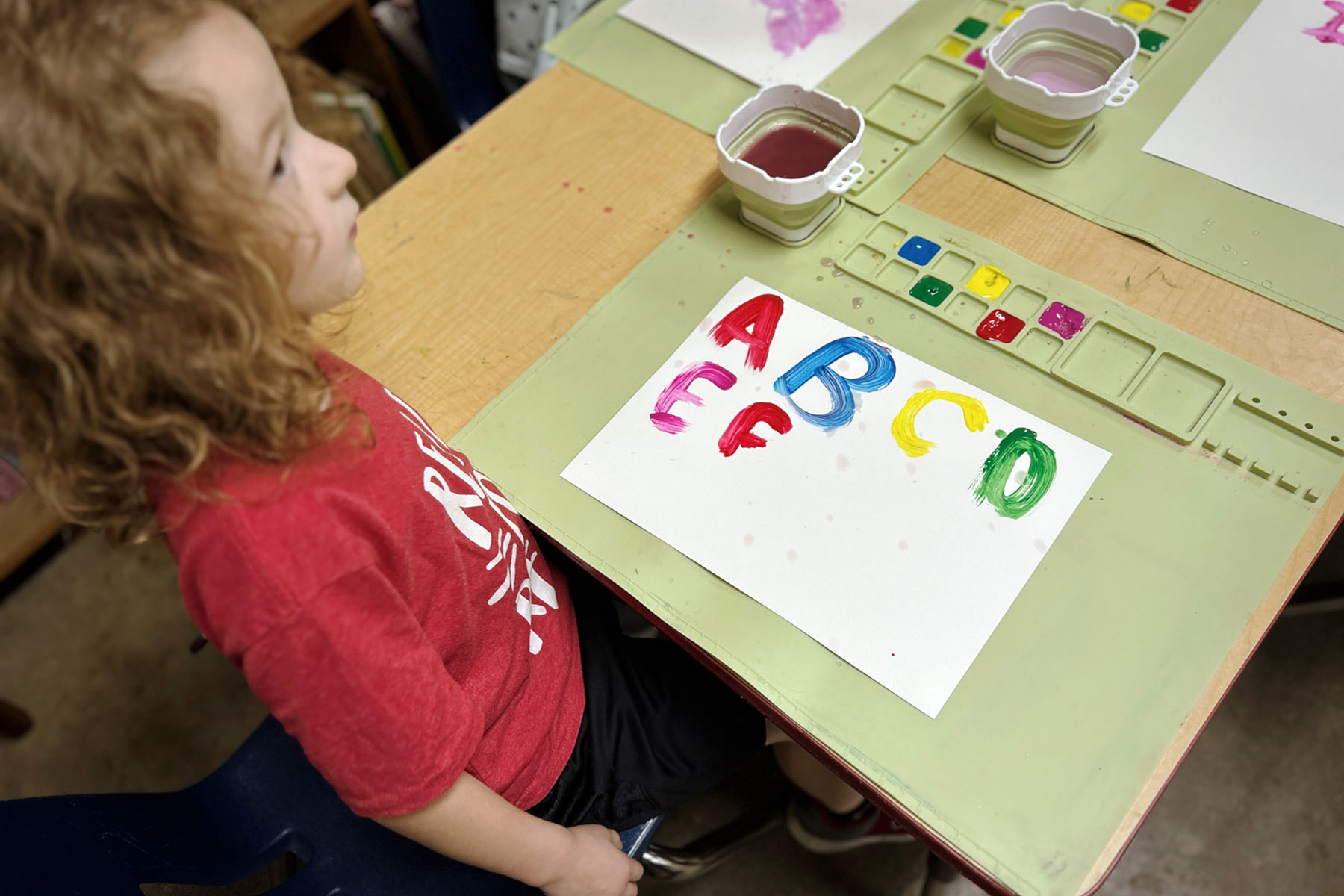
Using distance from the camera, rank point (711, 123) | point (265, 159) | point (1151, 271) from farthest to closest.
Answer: point (711, 123) < point (1151, 271) < point (265, 159)

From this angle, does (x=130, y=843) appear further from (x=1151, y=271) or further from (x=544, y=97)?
(x=1151, y=271)

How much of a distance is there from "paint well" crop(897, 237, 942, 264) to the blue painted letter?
0.32 ft

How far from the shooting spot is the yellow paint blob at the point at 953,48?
33.5 inches

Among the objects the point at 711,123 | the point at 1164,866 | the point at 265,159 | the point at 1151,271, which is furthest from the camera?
the point at 1164,866

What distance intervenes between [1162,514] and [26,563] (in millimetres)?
1768

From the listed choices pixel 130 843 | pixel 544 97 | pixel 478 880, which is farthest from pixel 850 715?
pixel 544 97

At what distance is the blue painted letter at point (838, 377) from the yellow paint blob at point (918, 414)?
0.10ft

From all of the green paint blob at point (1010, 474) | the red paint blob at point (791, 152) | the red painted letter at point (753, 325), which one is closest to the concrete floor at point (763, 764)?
the green paint blob at point (1010, 474)

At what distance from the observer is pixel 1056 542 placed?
595 mm

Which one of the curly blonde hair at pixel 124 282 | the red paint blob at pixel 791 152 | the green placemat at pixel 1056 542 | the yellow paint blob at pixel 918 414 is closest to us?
the curly blonde hair at pixel 124 282

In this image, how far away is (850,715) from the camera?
55cm

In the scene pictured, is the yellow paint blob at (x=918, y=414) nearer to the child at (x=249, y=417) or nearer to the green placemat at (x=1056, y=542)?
the green placemat at (x=1056, y=542)

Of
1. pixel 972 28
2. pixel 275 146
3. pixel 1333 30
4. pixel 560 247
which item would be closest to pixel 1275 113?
pixel 1333 30

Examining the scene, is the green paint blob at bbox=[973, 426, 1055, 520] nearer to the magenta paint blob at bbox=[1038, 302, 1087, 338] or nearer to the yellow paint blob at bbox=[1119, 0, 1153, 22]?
the magenta paint blob at bbox=[1038, 302, 1087, 338]
